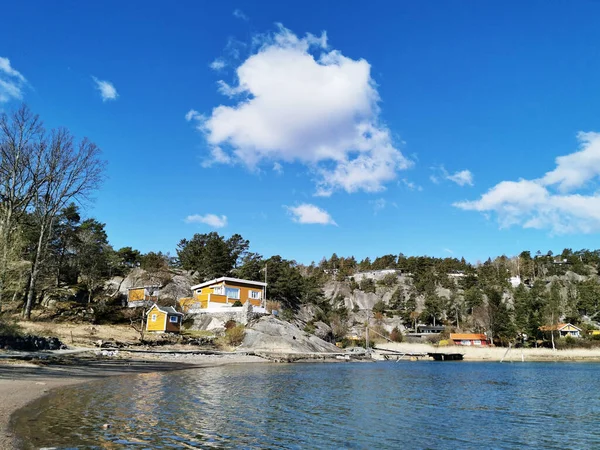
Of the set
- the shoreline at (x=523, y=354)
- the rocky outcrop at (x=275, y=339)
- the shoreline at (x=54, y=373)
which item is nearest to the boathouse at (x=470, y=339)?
the shoreline at (x=523, y=354)

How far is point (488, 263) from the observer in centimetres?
18050

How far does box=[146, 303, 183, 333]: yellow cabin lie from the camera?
57.2 m

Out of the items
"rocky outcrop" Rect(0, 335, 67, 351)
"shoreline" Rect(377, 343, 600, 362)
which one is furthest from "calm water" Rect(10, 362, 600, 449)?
"shoreline" Rect(377, 343, 600, 362)

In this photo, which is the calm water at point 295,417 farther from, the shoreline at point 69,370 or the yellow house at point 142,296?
the yellow house at point 142,296

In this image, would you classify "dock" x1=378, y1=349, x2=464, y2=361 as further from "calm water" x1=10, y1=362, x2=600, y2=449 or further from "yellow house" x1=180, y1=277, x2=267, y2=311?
"calm water" x1=10, y1=362, x2=600, y2=449

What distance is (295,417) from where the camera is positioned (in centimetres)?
1686

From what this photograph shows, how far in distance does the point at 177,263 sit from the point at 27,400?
88.7 m

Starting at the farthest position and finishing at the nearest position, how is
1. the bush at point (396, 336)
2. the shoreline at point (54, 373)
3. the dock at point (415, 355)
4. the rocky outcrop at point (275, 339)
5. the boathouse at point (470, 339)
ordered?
the bush at point (396, 336) → the boathouse at point (470, 339) → the dock at point (415, 355) → the rocky outcrop at point (275, 339) → the shoreline at point (54, 373)

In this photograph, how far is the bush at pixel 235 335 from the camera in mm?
58359

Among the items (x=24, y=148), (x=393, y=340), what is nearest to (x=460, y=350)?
(x=393, y=340)

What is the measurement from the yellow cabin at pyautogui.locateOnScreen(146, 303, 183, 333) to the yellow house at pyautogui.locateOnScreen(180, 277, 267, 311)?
29.4 ft

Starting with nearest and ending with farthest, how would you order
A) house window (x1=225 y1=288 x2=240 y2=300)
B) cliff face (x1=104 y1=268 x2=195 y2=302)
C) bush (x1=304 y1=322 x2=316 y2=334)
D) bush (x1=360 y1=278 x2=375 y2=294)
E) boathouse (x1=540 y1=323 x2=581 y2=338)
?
house window (x1=225 y1=288 x2=240 y2=300) < bush (x1=304 y1=322 x2=316 y2=334) < cliff face (x1=104 y1=268 x2=195 y2=302) < boathouse (x1=540 y1=323 x2=581 y2=338) < bush (x1=360 y1=278 x2=375 y2=294)

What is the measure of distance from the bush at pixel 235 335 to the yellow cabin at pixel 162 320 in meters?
7.10

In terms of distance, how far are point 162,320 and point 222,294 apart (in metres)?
13.9
